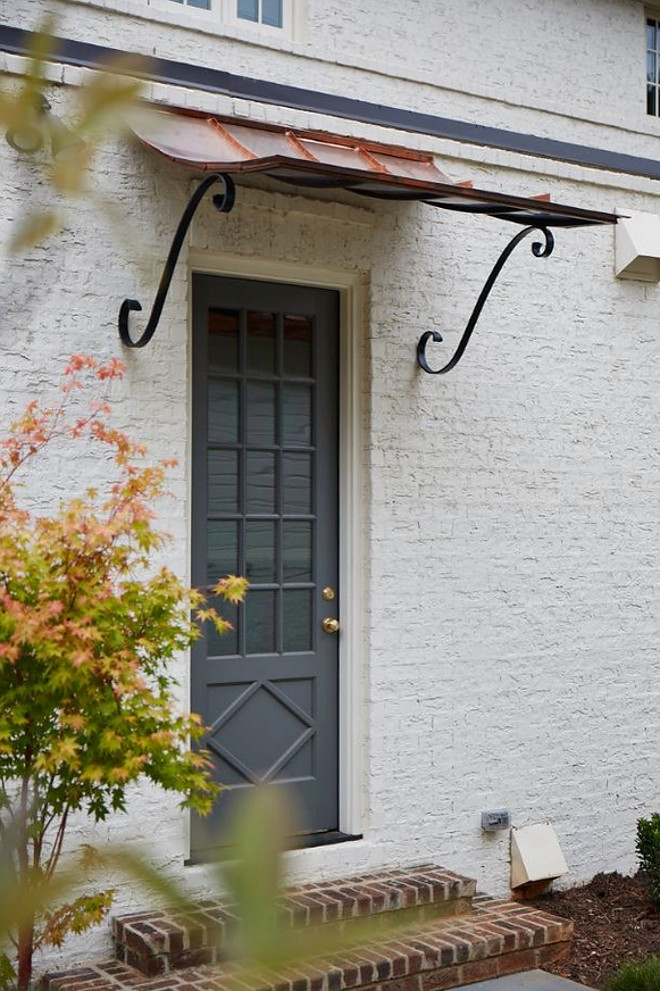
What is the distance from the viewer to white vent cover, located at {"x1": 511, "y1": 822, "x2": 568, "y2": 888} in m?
6.34

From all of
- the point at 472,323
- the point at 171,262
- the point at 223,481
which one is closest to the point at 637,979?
the point at 223,481

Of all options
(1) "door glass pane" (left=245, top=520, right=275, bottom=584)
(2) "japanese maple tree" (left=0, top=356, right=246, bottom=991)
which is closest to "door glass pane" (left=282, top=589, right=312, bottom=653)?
(1) "door glass pane" (left=245, top=520, right=275, bottom=584)

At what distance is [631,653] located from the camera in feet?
23.1

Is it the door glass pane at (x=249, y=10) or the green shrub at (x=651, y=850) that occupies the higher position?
the door glass pane at (x=249, y=10)

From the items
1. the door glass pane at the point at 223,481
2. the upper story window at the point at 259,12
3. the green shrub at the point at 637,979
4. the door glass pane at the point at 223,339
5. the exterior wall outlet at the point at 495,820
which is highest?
the upper story window at the point at 259,12

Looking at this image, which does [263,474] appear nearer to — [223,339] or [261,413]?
[261,413]

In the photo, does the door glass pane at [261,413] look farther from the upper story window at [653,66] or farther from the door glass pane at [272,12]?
the upper story window at [653,66]

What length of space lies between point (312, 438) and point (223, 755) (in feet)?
5.03

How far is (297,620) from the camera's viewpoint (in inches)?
235

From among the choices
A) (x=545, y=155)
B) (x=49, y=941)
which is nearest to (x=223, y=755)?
(x=49, y=941)

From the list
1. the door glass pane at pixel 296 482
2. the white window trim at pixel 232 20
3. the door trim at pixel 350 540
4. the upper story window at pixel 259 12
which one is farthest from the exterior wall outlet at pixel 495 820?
the upper story window at pixel 259 12

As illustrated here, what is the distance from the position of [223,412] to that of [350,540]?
34.4 inches

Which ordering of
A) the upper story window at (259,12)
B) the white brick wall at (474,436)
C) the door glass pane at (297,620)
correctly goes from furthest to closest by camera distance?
the upper story window at (259,12) → the door glass pane at (297,620) → the white brick wall at (474,436)

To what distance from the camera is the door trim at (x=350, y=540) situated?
5.98 m
